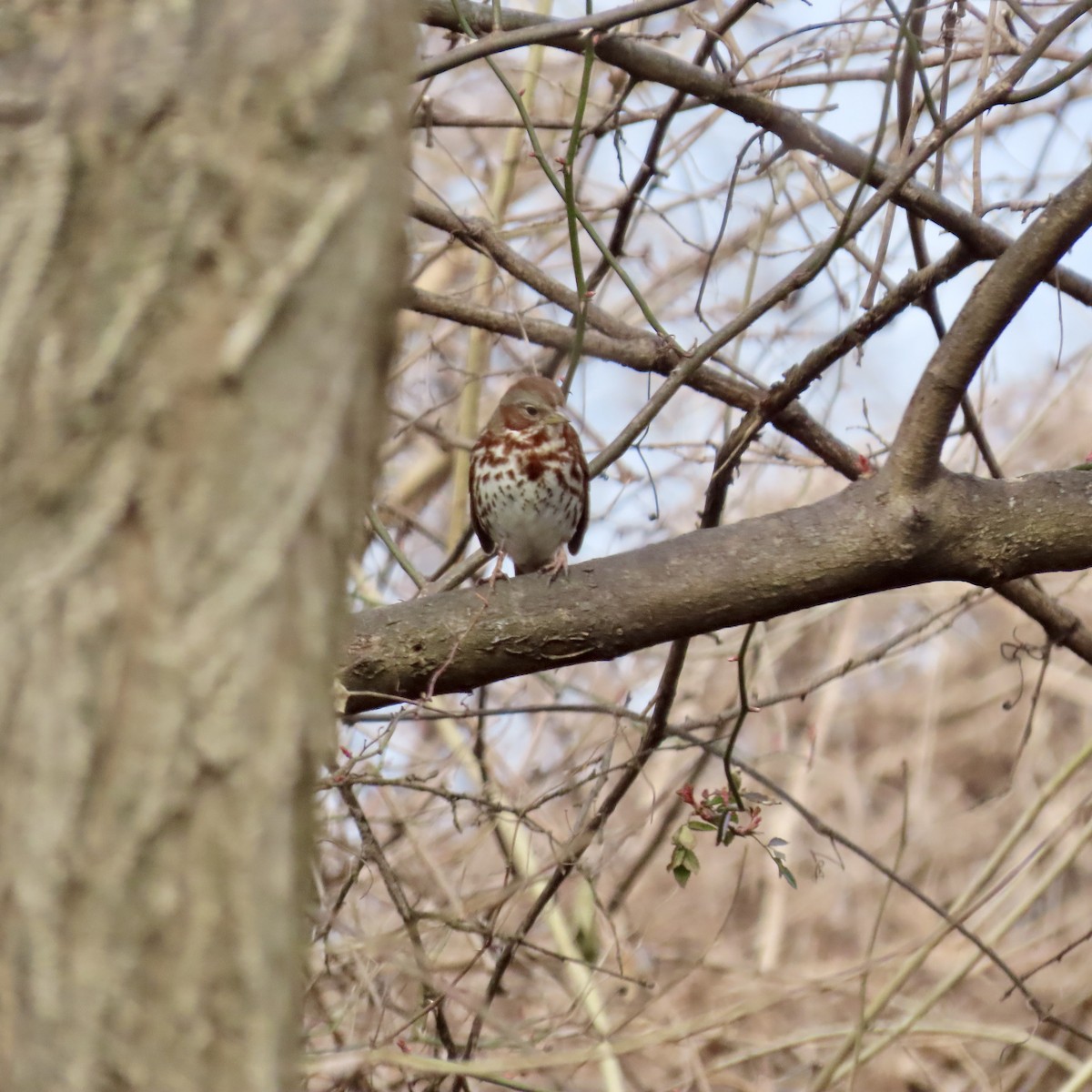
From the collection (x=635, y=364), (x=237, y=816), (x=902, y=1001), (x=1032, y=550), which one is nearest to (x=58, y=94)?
(x=237, y=816)

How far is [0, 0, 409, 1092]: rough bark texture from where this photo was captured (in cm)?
103

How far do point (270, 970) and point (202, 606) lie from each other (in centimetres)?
29

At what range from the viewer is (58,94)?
106cm

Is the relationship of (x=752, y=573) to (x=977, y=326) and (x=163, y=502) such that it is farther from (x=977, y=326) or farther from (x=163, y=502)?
(x=163, y=502)

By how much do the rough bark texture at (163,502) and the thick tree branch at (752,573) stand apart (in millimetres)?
1340

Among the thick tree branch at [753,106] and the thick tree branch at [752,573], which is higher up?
the thick tree branch at [753,106]

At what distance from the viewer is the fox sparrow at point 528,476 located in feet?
12.9

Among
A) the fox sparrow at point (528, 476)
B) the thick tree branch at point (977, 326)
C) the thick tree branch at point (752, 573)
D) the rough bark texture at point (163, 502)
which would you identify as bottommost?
the rough bark texture at point (163, 502)

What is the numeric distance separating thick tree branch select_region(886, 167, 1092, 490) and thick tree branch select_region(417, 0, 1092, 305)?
480mm

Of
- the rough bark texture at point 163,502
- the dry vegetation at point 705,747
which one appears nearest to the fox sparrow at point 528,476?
the dry vegetation at point 705,747

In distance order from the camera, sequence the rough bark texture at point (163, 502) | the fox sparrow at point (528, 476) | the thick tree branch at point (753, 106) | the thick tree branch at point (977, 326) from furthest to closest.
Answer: the fox sparrow at point (528, 476) → the thick tree branch at point (753, 106) → the thick tree branch at point (977, 326) → the rough bark texture at point (163, 502)

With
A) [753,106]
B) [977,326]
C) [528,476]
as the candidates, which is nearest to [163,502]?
[977,326]

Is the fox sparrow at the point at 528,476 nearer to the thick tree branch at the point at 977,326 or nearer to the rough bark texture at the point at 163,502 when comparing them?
the thick tree branch at the point at 977,326

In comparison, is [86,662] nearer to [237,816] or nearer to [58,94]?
[237,816]
